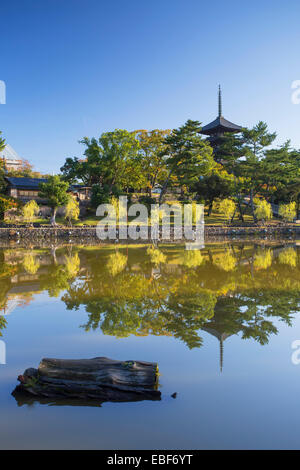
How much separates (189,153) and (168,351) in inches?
1253

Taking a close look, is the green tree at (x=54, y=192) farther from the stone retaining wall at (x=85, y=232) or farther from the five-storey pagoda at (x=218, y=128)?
the five-storey pagoda at (x=218, y=128)

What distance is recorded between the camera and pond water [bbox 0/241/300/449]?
10.5 ft

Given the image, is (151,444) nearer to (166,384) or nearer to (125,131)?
(166,384)

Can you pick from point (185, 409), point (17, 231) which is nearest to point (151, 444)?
point (185, 409)

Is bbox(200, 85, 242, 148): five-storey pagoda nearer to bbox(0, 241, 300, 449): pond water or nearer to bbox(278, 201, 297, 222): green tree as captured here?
bbox(278, 201, 297, 222): green tree

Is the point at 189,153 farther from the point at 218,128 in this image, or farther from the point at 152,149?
the point at 218,128

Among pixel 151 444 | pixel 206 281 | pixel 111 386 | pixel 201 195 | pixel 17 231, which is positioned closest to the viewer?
pixel 151 444

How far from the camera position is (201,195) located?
40.8 meters

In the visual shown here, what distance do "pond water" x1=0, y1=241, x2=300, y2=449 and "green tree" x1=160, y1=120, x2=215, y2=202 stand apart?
2547 centimetres

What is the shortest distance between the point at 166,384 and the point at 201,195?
38070 mm

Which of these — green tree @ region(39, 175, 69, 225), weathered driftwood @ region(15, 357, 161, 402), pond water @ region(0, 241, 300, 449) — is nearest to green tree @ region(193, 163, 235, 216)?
green tree @ region(39, 175, 69, 225)

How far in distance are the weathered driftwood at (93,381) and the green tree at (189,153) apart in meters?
32.4

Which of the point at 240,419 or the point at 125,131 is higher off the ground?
the point at 125,131
